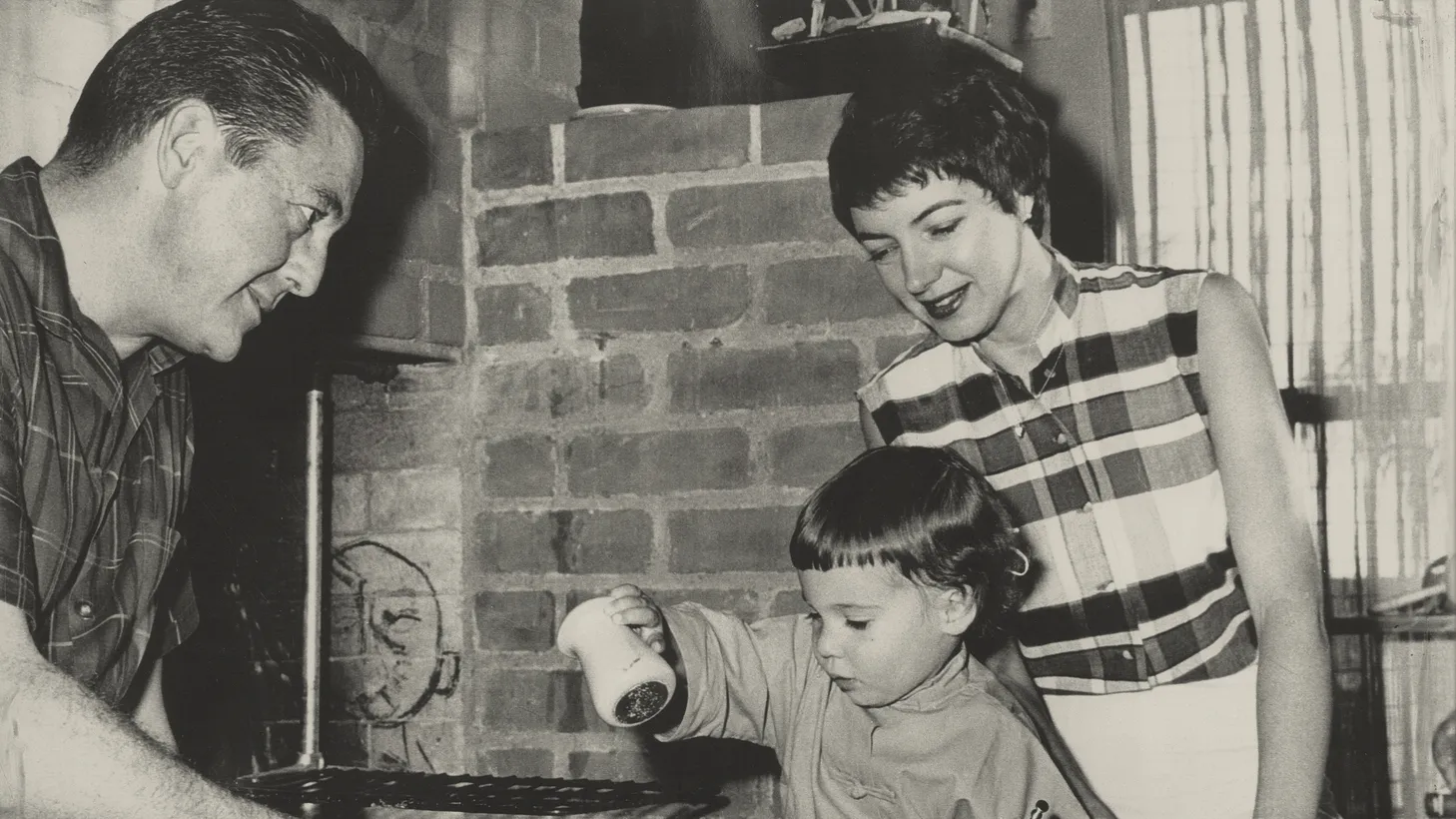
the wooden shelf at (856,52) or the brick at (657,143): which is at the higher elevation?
the wooden shelf at (856,52)

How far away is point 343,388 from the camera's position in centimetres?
144

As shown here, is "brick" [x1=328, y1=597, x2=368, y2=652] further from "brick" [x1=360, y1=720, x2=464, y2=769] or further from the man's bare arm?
the man's bare arm

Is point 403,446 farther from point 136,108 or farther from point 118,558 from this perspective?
point 136,108

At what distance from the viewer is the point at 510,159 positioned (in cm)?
136

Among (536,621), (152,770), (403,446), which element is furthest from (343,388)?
(152,770)

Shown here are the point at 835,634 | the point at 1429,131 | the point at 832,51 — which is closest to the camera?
the point at 1429,131

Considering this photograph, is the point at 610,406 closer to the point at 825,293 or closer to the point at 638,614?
the point at 825,293

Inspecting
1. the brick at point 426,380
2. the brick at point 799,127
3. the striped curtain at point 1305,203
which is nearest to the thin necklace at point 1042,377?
the striped curtain at point 1305,203

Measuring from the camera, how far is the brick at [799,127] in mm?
1219

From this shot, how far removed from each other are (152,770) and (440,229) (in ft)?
2.63

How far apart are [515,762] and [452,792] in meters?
0.33

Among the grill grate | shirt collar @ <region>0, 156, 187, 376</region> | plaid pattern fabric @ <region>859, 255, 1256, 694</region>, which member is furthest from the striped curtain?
shirt collar @ <region>0, 156, 187, 376</region>

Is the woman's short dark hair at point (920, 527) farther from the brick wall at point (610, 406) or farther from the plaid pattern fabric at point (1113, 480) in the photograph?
the brick wall at point (610, 406)

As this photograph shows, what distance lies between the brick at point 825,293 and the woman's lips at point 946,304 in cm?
24
